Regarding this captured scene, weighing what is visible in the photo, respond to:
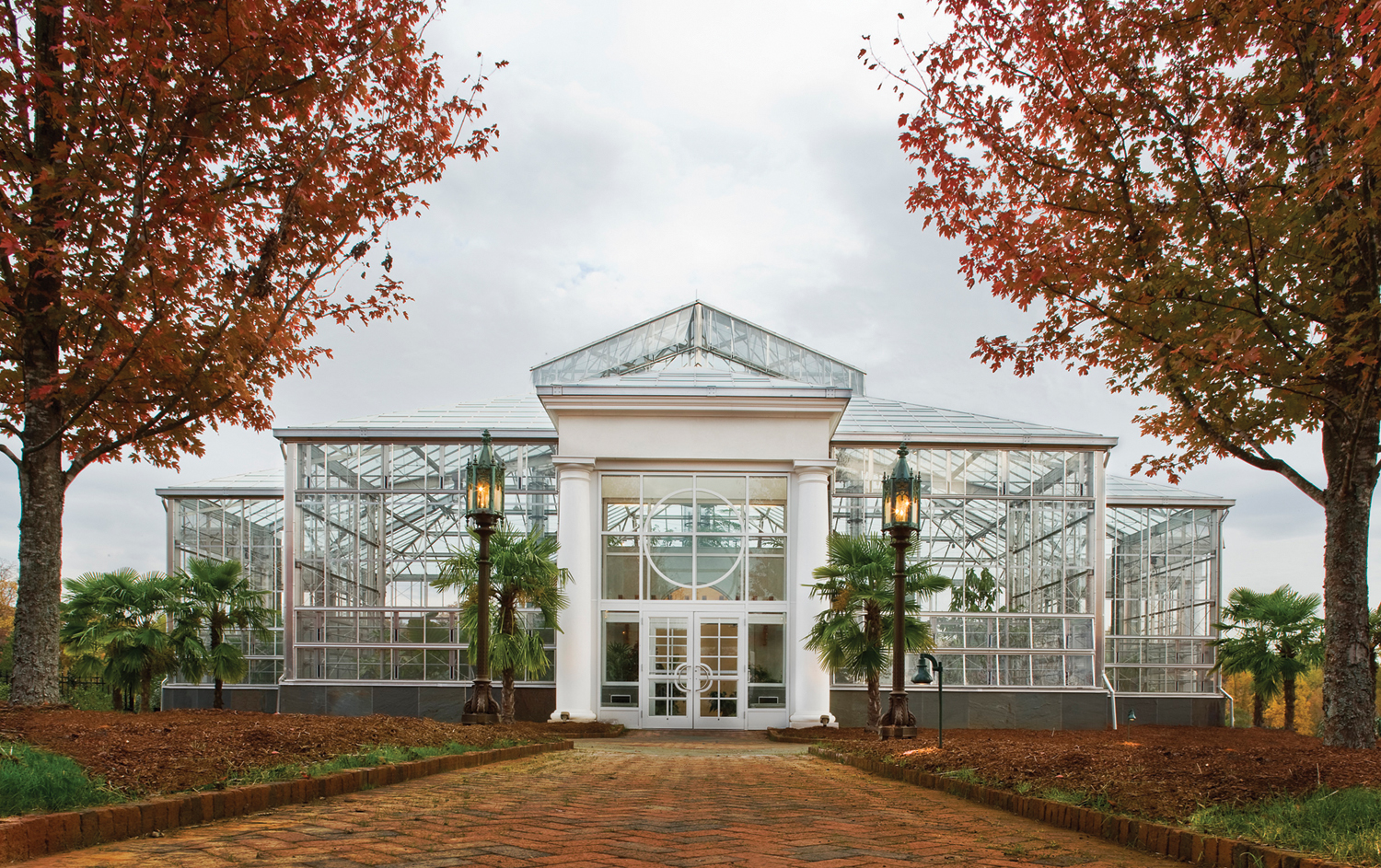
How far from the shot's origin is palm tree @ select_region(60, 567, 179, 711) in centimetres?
1831

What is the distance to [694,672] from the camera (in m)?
19.2

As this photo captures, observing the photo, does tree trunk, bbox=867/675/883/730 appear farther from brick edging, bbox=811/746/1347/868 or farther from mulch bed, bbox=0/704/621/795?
brick edging, bbox=811/746/1347/868

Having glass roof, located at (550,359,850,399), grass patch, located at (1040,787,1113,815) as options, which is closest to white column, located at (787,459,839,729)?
glass roof, located at (550,359,850,399)

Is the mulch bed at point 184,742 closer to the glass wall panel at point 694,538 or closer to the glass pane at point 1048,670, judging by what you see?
the glass wall panel at point 694,538

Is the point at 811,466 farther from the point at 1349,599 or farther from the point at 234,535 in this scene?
the point at 234,535

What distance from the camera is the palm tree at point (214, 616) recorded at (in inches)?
774

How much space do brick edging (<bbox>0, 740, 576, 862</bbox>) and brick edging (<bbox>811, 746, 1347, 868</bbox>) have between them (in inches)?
158

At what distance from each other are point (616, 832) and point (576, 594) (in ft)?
46.9

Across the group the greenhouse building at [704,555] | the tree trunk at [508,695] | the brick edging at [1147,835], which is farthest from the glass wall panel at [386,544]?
the brick edging at [1147,835]

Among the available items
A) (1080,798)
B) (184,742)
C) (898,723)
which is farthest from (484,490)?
(1080,798)

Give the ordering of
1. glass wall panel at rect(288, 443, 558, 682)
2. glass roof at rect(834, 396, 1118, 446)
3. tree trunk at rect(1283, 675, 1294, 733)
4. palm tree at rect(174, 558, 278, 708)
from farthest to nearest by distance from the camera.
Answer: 1. tree trunk at rect(1283, 675, 1294, 733)
2. glass roof at rect(834, 396, 1118, 446)
3. glass wall panel at rect(288, 443, 558, 682)
4. palm tree at rect(174, 558, 278, 708)

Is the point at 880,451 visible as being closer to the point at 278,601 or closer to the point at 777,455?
the point at 777,455

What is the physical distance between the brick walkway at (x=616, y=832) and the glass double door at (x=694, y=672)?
11.8 metres

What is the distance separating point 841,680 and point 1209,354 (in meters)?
13.8
